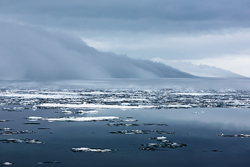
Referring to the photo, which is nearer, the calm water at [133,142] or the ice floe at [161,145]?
the calm water at [133,142]

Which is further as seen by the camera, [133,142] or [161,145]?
[133,142]

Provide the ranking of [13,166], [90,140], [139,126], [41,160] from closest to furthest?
[13,166]
[41,160]
[90,140]
[139,126]

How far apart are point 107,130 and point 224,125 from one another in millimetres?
5981

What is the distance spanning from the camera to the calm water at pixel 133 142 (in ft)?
37.9

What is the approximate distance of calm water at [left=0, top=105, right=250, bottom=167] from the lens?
1155cm

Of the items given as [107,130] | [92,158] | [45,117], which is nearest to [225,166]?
[92,158]

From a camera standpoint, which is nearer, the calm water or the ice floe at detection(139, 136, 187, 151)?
the calm water

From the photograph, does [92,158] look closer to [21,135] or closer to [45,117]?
[21,135]

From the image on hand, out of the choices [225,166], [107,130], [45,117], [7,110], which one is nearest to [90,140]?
[107,130]

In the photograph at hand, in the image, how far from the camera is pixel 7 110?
79.6 feet

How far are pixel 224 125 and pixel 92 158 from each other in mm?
9244

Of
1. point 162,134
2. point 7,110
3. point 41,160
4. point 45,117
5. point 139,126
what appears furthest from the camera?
point 7,110

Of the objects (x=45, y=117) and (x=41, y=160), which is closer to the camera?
(x=41, y=160)

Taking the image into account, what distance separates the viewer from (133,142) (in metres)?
14.3
